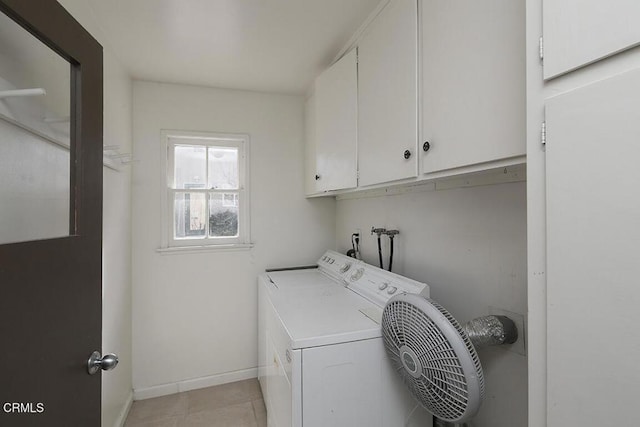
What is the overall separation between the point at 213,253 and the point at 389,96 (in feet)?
6.48

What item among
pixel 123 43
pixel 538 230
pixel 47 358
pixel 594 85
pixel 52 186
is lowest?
pixel 47 358

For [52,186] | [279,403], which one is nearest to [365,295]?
[279,403]

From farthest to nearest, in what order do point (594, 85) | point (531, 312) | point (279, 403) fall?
point (279, 403), point (531, 312), point (594, 85)

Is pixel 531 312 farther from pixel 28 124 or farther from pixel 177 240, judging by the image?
→ pixel 177 240

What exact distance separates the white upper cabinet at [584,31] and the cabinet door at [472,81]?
180 mm

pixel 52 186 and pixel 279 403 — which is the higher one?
pixel 52 186

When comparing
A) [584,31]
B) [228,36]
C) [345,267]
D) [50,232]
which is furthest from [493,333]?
[228,36]

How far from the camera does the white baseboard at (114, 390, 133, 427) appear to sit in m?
1.97

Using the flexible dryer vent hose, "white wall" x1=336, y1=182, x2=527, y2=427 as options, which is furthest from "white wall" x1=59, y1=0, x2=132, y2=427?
the flexible dryer vent hose

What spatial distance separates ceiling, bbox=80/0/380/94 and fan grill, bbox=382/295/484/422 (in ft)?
5.03

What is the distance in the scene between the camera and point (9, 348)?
0.63 m

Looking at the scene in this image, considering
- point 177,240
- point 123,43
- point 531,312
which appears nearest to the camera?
point 531,312

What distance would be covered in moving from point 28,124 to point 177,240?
1760mm

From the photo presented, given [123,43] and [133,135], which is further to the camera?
[133,135]
